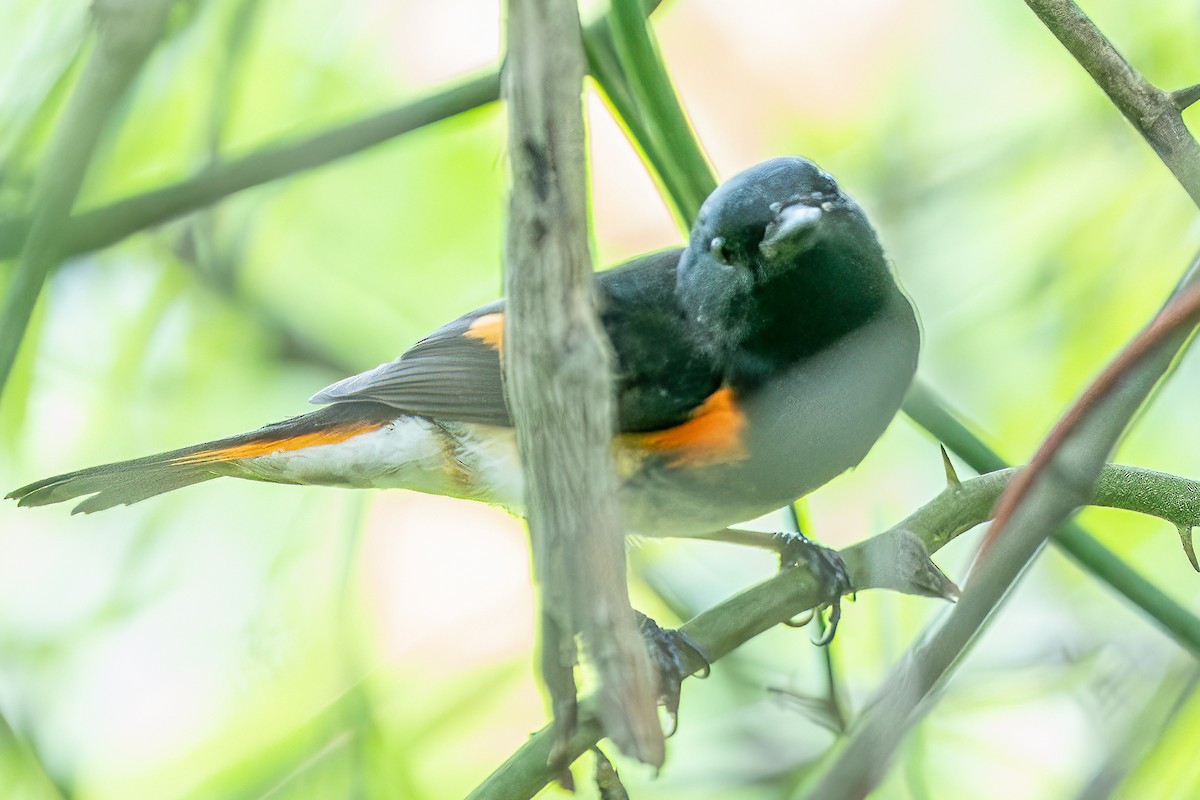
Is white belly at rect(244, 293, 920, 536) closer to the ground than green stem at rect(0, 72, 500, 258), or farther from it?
closer to the ground

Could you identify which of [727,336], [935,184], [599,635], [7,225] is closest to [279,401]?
[7,225]

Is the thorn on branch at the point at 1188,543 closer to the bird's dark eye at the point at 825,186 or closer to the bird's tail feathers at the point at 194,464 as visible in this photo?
the bird's dark eye at the point at 825,186

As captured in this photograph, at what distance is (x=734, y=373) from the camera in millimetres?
1692

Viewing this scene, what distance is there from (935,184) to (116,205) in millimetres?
1390

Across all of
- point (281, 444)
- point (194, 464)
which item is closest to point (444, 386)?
point (281, 444)

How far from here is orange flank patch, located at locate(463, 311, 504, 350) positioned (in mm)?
1937

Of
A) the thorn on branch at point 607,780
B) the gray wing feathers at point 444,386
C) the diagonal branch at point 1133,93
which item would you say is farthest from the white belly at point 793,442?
the thorn on branch at point 607,780

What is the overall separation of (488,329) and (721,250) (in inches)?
21.1

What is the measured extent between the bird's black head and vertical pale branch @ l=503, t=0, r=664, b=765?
0.90m

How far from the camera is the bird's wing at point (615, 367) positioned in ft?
5.61

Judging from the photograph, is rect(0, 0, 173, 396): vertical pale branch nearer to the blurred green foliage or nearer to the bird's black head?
the blurred green foliage

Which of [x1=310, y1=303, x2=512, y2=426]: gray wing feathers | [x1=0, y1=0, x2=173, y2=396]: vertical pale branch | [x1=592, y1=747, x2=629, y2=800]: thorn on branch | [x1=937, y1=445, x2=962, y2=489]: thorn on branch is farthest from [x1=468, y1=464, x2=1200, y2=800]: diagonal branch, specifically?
[x1=0, y1=0, x2=173, y2=396]: vertical pale branch

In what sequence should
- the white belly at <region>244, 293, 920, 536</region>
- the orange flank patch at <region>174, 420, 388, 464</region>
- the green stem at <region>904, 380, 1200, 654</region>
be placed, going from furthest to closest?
the orange flank patch at <region>174, 420, 388, 464</region>, the white belly at <region>244, 293, 920, 536</region>, the green stem at <region>904, 380, 1200, 654</region>

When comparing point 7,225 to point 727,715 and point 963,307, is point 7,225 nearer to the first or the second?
point 727,715
